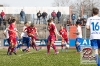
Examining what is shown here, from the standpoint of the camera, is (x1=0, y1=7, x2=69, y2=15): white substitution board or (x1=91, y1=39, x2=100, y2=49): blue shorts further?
(x1=0, y1=7, x2=69, y2=15): white substitution board

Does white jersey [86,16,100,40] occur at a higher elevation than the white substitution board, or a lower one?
higher

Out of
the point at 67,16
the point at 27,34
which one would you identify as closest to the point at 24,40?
the point at 27,34

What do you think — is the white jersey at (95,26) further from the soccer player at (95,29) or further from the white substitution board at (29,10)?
the white substitution board at (29,10)

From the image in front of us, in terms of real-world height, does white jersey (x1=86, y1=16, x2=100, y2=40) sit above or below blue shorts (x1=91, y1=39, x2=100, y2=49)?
above

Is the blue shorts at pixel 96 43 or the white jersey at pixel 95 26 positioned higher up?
the white jersey at pixel 95 26

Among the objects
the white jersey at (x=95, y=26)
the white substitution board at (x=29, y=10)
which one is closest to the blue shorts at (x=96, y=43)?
the white jersey at (x=95, y=26)

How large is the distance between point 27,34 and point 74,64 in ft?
45.6

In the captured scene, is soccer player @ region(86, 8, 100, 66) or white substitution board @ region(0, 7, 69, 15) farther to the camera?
white substitution board @ region(0, 7, 69, 15)

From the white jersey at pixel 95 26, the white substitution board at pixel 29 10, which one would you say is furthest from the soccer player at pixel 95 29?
the white substitution board at pixel 29 10

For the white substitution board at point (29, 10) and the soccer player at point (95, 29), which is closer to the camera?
the soccer player at point (95, 29)

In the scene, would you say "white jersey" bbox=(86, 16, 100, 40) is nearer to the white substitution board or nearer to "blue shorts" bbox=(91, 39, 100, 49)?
"blue shorts" bbox=(91, 39, 100, 49)

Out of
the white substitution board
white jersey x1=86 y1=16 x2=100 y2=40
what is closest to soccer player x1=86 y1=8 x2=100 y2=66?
white jersey x1=86 y1=16 x2=100 y2=40

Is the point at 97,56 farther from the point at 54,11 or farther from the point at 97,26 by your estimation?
the point at 54,11

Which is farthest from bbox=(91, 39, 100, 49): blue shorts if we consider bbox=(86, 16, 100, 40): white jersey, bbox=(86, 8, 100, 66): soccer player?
bbox=(86, 16, 100, 40): white jersey
